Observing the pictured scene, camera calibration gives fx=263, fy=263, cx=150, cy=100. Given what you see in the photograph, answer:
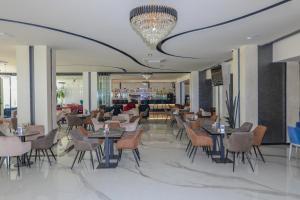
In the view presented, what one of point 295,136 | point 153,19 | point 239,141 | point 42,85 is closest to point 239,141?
point 239,141

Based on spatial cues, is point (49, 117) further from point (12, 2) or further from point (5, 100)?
point (5, 100)

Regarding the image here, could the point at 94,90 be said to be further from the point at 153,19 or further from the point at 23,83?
the point at 153,19

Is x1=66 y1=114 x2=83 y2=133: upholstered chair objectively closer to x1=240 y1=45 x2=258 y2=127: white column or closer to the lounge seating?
x1=240 y1=45 x2=258 y2=127: white column

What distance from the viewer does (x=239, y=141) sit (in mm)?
4988

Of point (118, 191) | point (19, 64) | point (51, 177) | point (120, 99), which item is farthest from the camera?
point (120, 99)

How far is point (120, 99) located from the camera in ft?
72.9

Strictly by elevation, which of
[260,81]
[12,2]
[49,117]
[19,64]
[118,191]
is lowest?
[118,191]

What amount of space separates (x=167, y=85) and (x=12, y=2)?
2060 centimetres

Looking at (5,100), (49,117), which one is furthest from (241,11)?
(5,100)

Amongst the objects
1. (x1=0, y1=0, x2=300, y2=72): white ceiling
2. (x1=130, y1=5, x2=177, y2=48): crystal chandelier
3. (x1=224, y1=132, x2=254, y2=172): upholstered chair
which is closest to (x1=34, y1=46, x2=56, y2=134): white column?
(x1=0, y1=0, x2=300, y2=72): white ceiling

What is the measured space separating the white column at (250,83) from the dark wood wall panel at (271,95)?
0.13m

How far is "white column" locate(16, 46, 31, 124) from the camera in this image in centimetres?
688

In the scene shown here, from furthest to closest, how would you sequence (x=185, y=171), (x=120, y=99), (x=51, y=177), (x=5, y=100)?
(x=120, y=99) → (x=5, y=100) → (x=185, y=171) → (x=51, y=177)

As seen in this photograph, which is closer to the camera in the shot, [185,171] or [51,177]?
[51,177]
